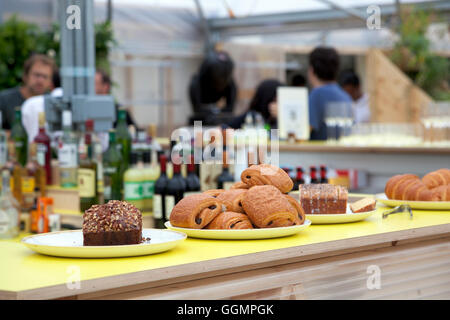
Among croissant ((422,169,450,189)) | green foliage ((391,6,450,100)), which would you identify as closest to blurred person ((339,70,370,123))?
green foliage ((391,6,450,100))

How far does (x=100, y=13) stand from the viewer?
9.98 meters

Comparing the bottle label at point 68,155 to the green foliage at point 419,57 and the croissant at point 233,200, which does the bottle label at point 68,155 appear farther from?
the green foliage at point 419,57

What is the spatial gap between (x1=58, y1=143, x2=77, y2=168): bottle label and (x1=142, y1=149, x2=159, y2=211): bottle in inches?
20.5

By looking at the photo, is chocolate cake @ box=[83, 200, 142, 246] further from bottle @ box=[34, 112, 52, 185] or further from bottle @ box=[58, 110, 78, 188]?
bottle @ box=[34, 112, 52, 185]

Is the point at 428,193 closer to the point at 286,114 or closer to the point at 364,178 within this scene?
the point at 364,178

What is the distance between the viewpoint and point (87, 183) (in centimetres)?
366

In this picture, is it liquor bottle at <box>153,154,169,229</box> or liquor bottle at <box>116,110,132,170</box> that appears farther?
liquor bottle at <box>116,110,132,170</box>

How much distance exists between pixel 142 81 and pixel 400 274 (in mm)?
8677

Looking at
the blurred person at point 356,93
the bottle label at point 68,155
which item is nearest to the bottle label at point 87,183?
the bottle label at point 68,155

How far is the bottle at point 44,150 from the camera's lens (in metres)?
3.98

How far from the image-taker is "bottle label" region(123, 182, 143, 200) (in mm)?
3463

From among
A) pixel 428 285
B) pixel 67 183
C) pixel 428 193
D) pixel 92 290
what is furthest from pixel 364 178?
pixel 92 290

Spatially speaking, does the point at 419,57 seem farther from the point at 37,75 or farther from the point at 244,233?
the point at 244,233

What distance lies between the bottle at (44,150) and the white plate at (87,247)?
2.27 meters
